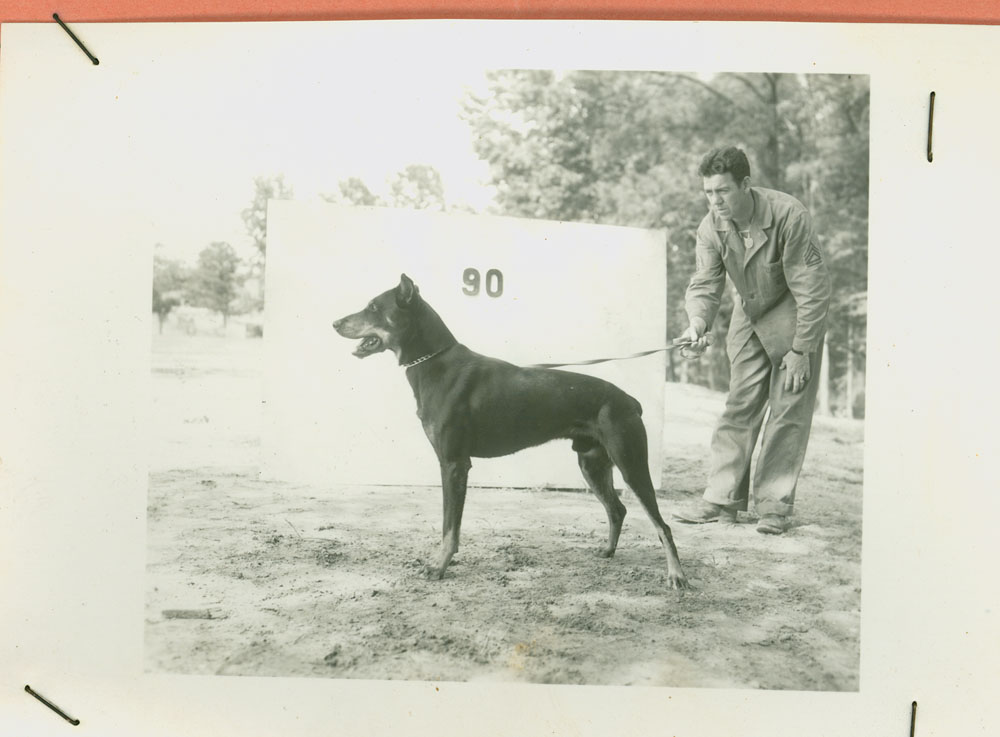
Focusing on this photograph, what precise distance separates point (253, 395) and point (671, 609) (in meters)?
1.54

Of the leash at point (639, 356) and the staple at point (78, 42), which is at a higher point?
the staple at point (78, 42)

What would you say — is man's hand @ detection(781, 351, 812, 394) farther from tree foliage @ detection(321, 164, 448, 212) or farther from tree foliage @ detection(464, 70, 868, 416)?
tree foliage @ detection(321, 164, 448, 212)

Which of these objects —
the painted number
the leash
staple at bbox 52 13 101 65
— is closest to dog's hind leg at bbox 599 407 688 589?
the leash

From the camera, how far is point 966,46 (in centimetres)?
265

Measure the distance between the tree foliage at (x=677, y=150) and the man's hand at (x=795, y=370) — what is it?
9 cm

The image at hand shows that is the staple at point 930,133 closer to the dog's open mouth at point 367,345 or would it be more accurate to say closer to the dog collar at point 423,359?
the dog collar at point 423,359

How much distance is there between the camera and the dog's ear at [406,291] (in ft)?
8.75

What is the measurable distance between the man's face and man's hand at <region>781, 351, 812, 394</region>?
493 millimetres

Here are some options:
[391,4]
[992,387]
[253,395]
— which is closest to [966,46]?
[992,387]

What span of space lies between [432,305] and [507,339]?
10.8 inches

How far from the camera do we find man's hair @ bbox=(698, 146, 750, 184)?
269cm

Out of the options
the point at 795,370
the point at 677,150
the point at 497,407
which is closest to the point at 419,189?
the point at 497,407

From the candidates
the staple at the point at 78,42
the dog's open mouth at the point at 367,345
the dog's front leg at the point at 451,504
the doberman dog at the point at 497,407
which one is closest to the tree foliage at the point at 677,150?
the doberman dog at the point at 497,407

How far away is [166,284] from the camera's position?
8.82 feet
